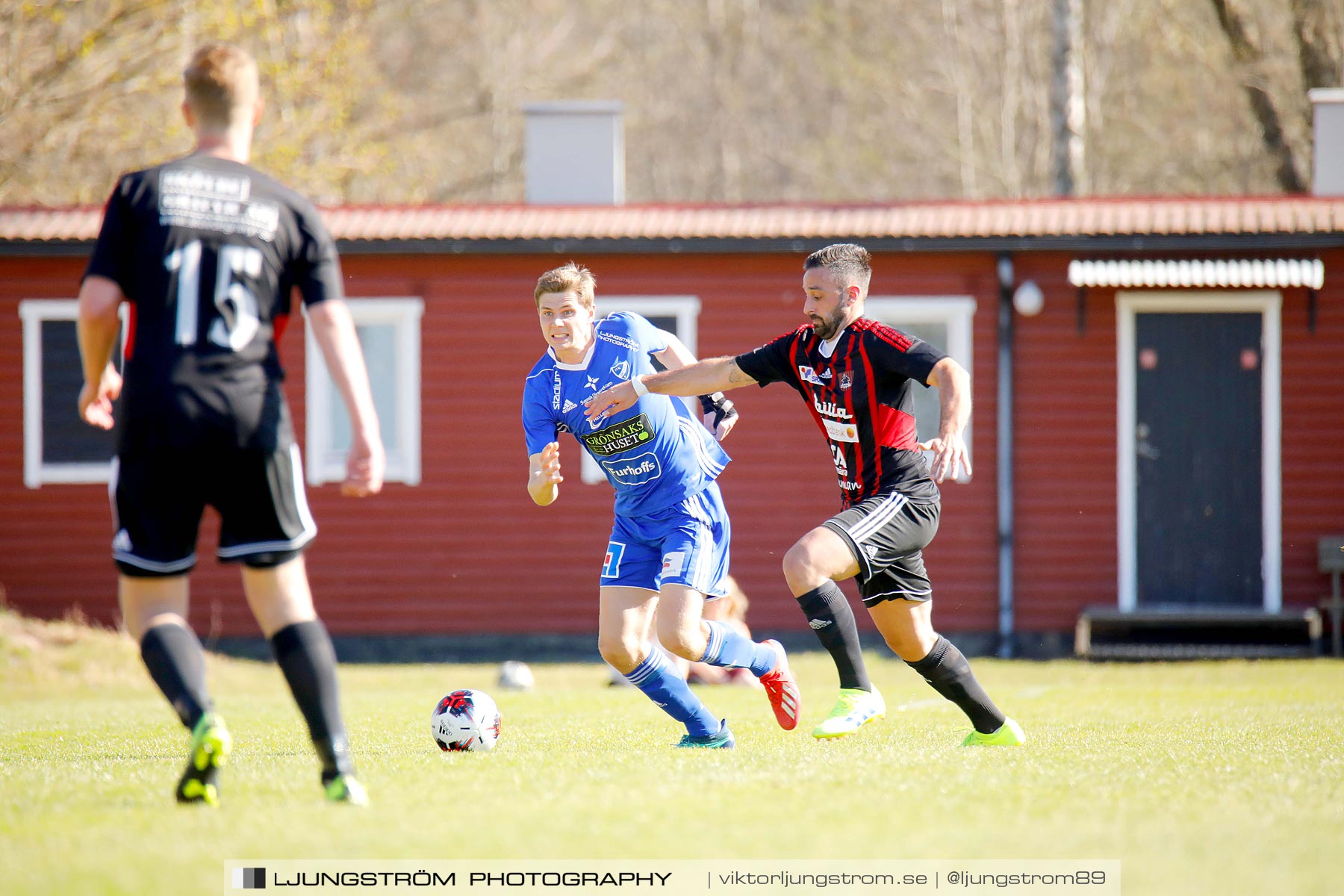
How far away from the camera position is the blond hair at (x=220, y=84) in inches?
166

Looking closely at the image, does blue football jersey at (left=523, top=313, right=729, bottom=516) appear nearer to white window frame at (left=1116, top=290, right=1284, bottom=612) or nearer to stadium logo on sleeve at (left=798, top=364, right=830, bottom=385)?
stadium logo on sleeve at (left=798, top=364, right=830, bottom=385)

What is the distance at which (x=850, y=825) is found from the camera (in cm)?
398

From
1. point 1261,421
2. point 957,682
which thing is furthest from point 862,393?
point 1261,421

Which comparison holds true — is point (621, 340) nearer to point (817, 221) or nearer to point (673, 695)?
point (673, 695)

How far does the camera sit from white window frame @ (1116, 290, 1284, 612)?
1445 cm

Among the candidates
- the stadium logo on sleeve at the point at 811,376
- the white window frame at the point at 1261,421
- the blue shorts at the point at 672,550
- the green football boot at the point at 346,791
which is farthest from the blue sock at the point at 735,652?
the white window frame at the point at 1261,421

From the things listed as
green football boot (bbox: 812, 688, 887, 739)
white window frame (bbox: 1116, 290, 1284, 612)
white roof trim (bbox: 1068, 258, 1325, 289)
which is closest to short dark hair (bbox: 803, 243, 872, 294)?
green football boot (bbox: 812, 688, 887, 739)

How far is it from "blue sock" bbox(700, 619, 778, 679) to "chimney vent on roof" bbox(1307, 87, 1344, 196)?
39.0 feet

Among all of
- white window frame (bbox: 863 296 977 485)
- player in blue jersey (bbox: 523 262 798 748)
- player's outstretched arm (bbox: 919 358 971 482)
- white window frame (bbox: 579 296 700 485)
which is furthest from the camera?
white window frame (bbox: 579 296 700 485)

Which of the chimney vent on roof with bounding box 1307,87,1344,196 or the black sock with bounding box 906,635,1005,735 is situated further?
the chimney vent on roof with bounding box 1307,87,1344,196

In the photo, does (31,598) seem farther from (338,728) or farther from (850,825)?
(850,825)

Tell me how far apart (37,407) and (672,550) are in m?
11.0

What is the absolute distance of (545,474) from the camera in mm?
6055

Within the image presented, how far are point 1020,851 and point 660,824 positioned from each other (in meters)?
0.99
